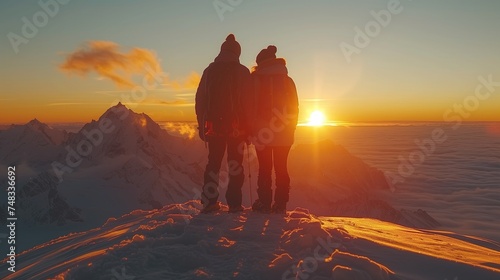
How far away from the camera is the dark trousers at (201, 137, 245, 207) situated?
21.2ft

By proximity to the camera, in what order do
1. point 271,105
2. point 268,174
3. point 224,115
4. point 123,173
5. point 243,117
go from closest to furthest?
point 224,115
point 243,117
point 271,105
point 268,174
point 123,173

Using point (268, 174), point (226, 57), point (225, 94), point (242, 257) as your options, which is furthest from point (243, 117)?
point (242, 257)

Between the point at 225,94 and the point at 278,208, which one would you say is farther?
the point at 278,208

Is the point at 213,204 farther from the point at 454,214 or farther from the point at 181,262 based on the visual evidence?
the point at 454,214

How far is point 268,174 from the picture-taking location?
22.6ft

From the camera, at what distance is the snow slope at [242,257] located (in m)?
3.58

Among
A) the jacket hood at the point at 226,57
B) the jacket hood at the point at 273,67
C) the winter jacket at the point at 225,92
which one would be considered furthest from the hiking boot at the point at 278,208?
the jacket hood at the point at 226,57

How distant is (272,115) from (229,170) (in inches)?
50.4

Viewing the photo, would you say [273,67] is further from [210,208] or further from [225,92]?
[210,208]

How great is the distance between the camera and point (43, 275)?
394 cm

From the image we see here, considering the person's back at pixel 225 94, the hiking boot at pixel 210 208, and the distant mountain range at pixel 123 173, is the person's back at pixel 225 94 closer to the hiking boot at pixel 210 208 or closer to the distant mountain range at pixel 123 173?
the hiking boot at pixel 210 208

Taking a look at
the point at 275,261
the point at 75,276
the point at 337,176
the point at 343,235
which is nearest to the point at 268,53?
the point at 343,235

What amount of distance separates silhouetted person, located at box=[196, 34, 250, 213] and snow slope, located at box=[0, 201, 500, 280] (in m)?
1.09

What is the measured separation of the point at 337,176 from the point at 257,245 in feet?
266
